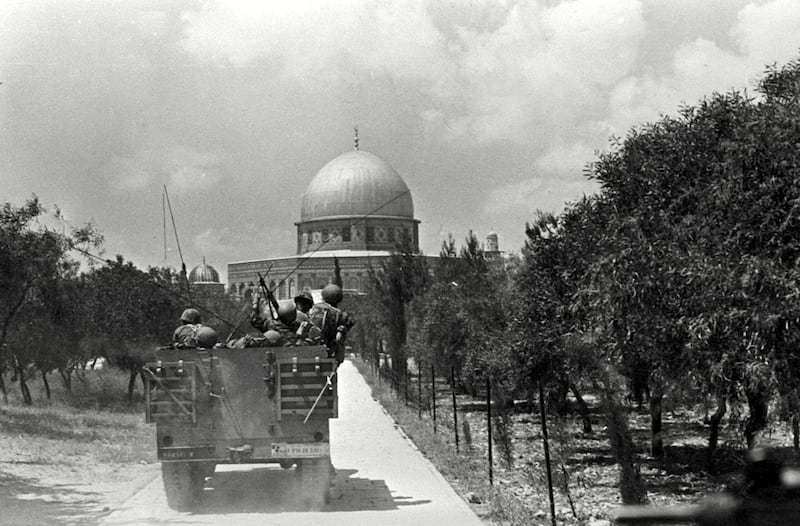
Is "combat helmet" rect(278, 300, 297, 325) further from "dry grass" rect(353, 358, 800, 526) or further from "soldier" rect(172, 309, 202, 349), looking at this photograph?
"dry grass" rect(353, 358, 800, 526)

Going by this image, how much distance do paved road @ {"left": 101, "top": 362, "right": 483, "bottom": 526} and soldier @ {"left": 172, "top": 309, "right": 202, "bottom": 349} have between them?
1.83m

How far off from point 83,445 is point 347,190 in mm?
87277

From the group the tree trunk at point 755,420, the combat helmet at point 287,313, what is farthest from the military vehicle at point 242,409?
the tree trunk at point 755,420

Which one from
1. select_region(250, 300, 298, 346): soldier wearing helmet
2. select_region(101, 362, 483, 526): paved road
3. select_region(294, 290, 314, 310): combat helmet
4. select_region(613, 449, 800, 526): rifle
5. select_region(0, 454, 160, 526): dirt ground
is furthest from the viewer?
select_region(294, 290, 314, 310): combat helmet

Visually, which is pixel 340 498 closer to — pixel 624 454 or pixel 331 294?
pixel 331 294

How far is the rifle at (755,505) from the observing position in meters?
1.41

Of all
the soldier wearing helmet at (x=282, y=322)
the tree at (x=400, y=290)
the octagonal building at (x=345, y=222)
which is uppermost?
the octagonal building at (x=345, y=222)

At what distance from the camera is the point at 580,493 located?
12688 millimetres

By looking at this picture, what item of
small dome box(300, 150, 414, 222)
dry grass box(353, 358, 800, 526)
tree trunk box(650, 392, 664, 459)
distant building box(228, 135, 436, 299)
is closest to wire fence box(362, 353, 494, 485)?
dry grass box(353, 358, 800, 526)

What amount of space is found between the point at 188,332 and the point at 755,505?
1067 cm

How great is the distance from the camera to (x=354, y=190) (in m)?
104

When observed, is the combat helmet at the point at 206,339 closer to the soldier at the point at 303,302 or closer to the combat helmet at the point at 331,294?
the soldier at the point at 303,302

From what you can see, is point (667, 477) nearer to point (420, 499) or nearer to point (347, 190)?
point (420, 499)

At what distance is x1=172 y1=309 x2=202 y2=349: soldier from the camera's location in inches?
446
